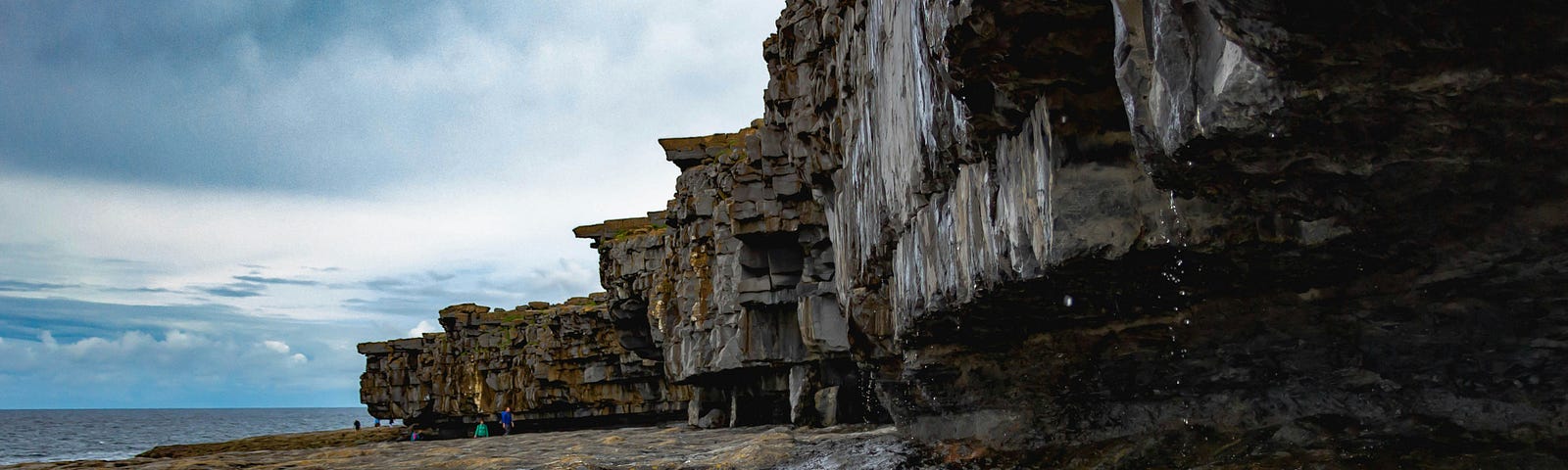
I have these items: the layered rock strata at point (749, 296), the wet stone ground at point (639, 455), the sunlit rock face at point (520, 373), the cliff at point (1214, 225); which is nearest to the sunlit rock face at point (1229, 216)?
the cliff at point (1214, 225)

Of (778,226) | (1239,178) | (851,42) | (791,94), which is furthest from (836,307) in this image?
(1239,178)

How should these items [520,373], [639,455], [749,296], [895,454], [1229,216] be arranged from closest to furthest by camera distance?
[1229,216], [895,454], [639,455], [749,296], [520,373]

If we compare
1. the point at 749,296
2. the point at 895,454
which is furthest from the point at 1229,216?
the point at 749,296

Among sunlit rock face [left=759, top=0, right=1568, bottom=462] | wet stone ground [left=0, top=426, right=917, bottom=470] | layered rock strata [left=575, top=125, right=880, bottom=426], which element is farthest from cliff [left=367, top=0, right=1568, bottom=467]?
layered rock strata [left=575, top=125, right=880, bottom=426]

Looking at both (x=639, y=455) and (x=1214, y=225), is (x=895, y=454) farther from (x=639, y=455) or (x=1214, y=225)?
(x=1214, y=225)

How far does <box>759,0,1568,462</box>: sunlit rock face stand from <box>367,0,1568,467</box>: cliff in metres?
0.02

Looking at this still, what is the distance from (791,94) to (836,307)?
460 cm

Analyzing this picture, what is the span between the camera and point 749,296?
2452 cm

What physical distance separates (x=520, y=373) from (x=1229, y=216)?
5475 centimetres

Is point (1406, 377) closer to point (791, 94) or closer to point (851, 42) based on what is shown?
point (851, 42)

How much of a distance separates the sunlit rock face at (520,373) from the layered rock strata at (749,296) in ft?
42.0

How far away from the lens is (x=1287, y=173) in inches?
211

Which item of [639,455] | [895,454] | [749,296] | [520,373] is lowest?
[639,455]

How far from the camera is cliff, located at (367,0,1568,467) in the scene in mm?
4414
